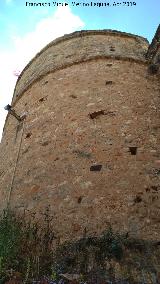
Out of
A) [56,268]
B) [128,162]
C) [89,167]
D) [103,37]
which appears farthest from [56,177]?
[103,37]

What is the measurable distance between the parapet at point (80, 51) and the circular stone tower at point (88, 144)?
39 millimetres

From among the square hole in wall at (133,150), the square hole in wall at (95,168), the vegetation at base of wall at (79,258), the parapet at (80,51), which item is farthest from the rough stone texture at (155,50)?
the vegetation at base of wall at (79,258)

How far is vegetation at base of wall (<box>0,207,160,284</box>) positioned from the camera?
181 inches

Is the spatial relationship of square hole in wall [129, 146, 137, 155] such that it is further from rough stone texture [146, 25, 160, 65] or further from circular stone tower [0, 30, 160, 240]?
rough stone texture [146, 25, 160, 65]

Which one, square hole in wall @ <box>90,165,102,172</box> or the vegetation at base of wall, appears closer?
the vegetation at base of wall

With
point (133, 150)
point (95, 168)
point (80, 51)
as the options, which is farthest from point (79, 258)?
point (80, 51)

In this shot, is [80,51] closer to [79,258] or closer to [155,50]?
[155,50]

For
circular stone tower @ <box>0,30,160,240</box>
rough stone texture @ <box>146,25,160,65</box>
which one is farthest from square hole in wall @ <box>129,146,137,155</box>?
rough stone texture @ <box>146,25,160,65</box>

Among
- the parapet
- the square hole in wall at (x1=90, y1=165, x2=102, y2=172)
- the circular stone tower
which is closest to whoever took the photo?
the circular stone tower

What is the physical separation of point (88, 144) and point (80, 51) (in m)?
3.56

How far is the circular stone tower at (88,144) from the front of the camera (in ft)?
18.8

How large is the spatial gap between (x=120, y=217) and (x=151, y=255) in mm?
756

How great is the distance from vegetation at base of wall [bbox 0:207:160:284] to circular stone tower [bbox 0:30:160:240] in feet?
0.73

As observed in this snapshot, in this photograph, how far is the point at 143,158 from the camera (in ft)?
20.8
